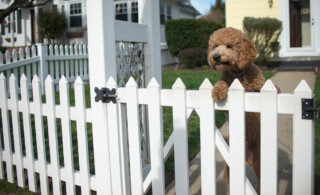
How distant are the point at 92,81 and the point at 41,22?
19.1 metres

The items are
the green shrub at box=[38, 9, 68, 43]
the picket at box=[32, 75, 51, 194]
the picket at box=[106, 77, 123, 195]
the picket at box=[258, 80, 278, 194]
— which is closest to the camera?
the picket at box=[258, 80, 278, 194]

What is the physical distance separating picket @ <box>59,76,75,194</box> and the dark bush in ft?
→ 33.6

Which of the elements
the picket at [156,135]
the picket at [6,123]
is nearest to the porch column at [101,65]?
the picket at [156,135]

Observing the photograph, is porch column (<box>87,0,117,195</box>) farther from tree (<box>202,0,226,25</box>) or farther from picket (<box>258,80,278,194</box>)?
tree (<box>202,0,226,25</box>)

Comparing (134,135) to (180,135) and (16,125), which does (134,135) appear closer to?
(180,135)

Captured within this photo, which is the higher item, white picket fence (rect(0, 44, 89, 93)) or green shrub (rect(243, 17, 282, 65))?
green shrub (rect(243, 17, 282, 65))

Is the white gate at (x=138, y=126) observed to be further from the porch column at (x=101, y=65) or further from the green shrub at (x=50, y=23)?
the green shrub at (x=50, y=23)

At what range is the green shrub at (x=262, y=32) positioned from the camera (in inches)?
394

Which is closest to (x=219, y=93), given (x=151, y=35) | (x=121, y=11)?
(x=151, y=35)

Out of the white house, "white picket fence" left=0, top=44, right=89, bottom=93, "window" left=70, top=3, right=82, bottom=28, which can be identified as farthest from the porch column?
"window" left=70, top=3, right=82, bottom=28

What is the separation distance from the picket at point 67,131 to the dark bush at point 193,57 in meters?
10.2

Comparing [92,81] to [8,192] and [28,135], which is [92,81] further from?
[8,192]

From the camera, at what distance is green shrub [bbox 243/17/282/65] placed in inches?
394

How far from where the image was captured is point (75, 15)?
69.1 feet
